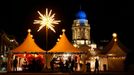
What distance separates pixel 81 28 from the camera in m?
94.2

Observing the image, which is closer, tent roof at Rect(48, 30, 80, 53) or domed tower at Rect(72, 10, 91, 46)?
tent roof at Rect(48, 30, 80, 53)

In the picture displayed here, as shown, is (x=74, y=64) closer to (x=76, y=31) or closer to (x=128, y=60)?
(x=128, y=60)

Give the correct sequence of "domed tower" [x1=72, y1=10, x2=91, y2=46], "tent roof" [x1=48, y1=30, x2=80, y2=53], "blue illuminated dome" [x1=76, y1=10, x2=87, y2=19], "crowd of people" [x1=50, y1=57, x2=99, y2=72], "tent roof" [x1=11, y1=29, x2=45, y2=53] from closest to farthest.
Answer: "tent roof" [x1=11, y1=29, x2=45, y2=53], "tent roof" [x1=48, y1=30, x2=80, y2=53], "crowd of people" [x1=50, y1=57, x2=99, y2=72], "domed tower" [x1=72, y1=10, x2=91, y2=46], "blue illuminated dome" [x1=76, y1=10, x2=87, y2=19]

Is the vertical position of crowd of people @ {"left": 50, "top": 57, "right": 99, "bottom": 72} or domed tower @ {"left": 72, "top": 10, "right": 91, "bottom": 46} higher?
domed tower @ {"left": 72, "top": 10, "right": 91, "bottom": 46}

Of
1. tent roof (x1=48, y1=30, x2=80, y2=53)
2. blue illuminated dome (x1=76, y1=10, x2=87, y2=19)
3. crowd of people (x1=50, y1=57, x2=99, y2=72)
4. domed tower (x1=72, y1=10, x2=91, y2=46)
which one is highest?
blue illuminated dome (x1=76, y1=10, x2=87, y2=19)

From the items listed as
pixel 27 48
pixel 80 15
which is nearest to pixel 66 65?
pixel 27 48

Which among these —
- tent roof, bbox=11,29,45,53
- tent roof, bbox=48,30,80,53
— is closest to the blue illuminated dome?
tent roof, bbox=48,30,80,53

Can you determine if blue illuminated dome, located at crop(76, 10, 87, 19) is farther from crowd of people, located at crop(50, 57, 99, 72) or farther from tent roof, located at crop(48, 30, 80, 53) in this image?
tent roof, located at crop(48, 30, 80, 53)

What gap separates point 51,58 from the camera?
3222 centimetres

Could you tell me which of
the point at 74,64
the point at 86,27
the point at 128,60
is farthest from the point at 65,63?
the point at 86,27

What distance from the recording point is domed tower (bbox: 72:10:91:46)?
3659 inches

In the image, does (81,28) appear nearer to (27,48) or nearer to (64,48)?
(64,48)

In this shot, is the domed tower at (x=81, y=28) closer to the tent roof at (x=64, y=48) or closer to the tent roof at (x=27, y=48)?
the tent roof at (x=64, y=48)

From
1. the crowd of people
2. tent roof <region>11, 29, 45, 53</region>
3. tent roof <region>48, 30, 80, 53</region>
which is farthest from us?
the crowd of people
